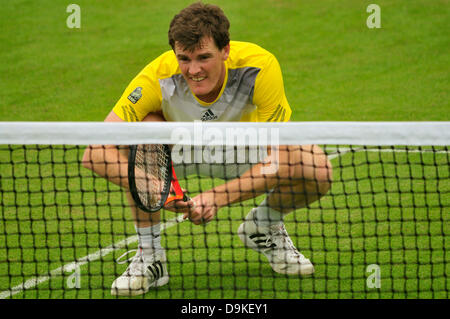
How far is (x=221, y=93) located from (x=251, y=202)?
6.22 feet

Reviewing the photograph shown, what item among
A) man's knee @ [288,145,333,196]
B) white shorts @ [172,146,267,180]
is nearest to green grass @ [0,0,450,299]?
man's knee @ [288,145,333,196]

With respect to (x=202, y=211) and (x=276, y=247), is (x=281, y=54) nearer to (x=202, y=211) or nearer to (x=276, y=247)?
(x=276, y=247)

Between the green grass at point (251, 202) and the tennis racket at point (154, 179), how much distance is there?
0.36 metres

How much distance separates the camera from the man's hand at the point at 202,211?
11.8ft

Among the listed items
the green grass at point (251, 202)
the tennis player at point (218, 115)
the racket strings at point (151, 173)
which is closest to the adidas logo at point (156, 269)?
the tennis player at point (218, 115)

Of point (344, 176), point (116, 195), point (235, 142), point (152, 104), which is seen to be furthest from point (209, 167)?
point (344, 176)

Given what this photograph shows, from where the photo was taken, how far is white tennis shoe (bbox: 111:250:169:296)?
410cm

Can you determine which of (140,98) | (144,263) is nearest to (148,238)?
(144,263)

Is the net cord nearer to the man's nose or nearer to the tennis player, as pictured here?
the tennis player

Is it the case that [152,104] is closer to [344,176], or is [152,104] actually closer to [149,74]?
[149,74]

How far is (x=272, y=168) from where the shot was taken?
3.94 meters

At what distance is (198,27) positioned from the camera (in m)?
3.99

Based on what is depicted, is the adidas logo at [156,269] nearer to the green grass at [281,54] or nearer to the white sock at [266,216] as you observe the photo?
the white sock at [266,216]
